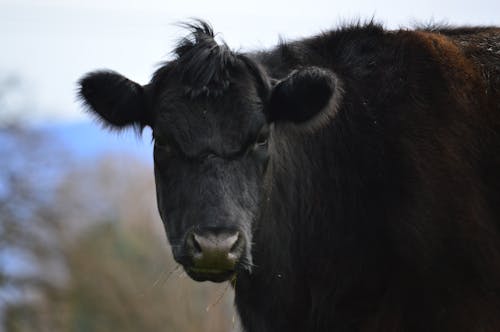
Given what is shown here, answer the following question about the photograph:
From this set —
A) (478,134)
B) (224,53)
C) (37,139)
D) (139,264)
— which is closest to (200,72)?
(224,53)

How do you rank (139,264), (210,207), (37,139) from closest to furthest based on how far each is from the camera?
(210,207)
(37,139)
(139,264)

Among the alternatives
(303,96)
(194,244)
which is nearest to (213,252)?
(194,244)

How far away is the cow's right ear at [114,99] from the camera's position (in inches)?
361

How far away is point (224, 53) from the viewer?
9008 millimetres

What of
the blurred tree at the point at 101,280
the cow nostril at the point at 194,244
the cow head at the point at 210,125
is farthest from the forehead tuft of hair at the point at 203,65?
the blurred tree at the point at 101,280

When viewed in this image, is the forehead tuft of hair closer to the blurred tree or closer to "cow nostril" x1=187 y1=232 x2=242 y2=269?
"cow nostril" x1=187 y1=232 x2=242 y2=269

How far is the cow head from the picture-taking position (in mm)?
8172

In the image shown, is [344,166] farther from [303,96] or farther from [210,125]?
[210,125]

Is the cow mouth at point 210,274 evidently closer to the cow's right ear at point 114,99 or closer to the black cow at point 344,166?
the black cow at point 344,166

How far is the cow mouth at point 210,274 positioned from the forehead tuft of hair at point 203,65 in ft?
4.69

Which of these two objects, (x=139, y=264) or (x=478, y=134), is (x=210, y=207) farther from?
(x=139, y=264)

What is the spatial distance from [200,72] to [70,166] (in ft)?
137

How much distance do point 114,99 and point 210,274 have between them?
76.2 inches

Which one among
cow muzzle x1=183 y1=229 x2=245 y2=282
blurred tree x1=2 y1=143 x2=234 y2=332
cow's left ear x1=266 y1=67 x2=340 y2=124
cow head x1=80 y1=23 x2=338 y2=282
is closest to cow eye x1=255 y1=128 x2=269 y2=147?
cow head x1=80 y1=23 x2=338 y2=282
